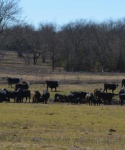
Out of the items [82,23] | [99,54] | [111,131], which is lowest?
[111,131]

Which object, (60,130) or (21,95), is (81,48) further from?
(60,130)

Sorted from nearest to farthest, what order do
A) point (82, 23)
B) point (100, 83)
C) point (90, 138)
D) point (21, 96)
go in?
point (90, 138) < point (21, 96) < point (100, 83) < point (82, 23)

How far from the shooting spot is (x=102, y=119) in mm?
25344

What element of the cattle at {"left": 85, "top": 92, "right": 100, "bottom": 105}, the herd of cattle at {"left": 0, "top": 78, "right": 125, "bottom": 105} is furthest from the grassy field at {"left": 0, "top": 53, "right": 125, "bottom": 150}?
the herd of cattle at {"left": 0, "top": 78, "right": 125, "bottom": 105}

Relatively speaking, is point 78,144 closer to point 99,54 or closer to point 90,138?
point 90,138

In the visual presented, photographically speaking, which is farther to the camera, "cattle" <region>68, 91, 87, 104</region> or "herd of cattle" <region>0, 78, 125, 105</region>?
"cattle" <region>68, 91, 87, 104</region>

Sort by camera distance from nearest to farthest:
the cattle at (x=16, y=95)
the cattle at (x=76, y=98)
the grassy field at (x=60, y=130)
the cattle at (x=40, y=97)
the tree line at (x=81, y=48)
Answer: the grassy field at (x=60, y=130), the cattle at (x=16, y=95), the cattle at (x=40, y=97), the cattle at (x=76, y=98), the tree line at (x=81, y=48)

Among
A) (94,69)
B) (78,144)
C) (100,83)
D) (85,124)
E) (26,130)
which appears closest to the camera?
(78,144)

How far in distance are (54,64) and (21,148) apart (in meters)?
86.8

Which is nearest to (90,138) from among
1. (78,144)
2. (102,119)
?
(78,144)

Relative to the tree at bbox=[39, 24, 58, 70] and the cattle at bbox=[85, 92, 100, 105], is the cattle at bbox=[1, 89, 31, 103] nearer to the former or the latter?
the cattle at bbox=[85, 92, 100, 105]

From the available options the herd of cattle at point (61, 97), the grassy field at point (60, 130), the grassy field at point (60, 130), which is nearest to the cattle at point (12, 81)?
the herd of cattle at point (61, 97)

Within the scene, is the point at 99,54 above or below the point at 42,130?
above

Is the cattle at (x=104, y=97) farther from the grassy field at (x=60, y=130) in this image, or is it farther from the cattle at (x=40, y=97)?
the grassy field at (x=60, y=130)
